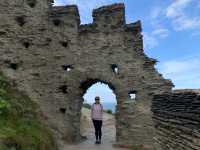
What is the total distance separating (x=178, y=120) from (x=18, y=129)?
4439mm

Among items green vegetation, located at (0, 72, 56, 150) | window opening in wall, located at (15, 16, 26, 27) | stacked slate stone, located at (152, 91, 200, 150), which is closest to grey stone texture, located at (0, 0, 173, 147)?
window opening in wall, located at (15, 16, 26, 27)

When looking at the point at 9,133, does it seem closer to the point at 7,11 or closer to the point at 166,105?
the point at 166,105

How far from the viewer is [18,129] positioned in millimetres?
10078

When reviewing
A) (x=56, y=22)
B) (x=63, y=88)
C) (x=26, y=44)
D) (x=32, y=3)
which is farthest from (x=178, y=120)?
(x=32, y=3)

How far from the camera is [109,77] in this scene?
1645 cm

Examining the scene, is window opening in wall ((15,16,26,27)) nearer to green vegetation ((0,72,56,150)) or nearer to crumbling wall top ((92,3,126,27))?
crumbling wall top ((92,3,126,27))

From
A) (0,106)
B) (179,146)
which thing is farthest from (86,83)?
(179,146)

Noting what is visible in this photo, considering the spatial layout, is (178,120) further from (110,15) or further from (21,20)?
(21,20)

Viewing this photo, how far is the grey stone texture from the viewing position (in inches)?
635

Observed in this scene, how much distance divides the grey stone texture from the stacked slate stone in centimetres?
588

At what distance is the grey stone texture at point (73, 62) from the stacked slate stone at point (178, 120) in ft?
19.3

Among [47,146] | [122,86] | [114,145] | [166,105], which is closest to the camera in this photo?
[166,105]

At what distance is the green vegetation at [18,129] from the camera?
8828 mm

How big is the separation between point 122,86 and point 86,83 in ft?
5.64
